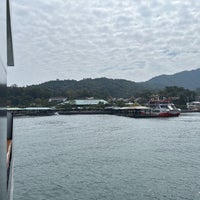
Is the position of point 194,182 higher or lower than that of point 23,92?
lower

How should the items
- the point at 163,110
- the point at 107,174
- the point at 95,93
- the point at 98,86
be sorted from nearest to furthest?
the point at 107,174 → the point at 163,110 → the point at 95,93 → the point at 98,86

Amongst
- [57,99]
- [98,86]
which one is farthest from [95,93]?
[98,86]

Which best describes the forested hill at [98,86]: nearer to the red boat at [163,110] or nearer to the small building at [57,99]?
the small building at [57,99]

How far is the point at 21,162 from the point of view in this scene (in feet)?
37.0

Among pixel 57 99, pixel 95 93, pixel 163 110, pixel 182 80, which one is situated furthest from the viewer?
pixel 182 80

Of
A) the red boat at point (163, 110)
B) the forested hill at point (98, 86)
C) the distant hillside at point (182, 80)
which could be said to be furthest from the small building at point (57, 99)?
the distant hillside at point (182, 80)

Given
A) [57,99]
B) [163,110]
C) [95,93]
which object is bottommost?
[163,110]

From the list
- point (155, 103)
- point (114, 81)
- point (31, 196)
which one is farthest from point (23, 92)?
point (31, 196)

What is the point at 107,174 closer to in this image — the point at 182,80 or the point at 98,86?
the point at 98,86

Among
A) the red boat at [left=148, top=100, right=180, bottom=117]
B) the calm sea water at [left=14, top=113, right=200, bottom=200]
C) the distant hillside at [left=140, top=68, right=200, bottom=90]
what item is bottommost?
the calm sea water at [left=14, top=113, right=200, bottom=200]

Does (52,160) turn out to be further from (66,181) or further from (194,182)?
(194,182)

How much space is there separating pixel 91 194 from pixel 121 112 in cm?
4750

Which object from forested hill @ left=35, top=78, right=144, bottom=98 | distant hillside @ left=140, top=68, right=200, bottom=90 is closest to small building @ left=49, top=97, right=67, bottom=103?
forested hill @ left=35, top=78, right=144, bottom=98

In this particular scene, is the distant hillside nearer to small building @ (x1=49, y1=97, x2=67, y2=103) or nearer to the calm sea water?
small building @ (x1=49, y1=97, x2=67, y2=103)
